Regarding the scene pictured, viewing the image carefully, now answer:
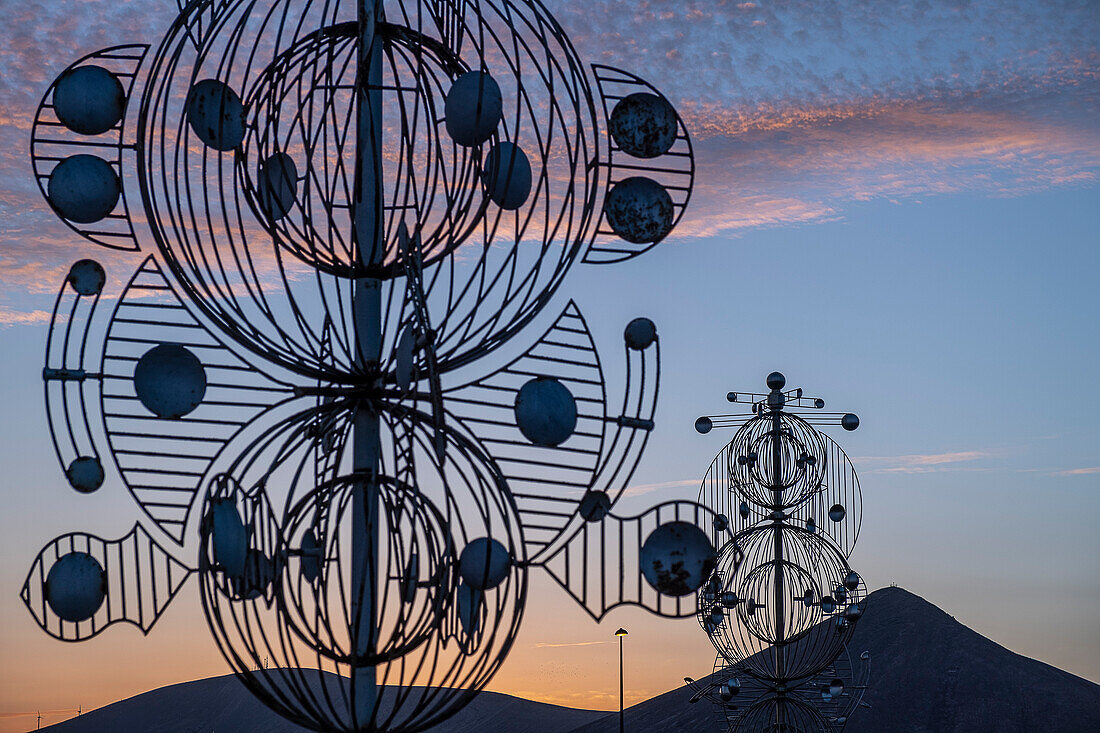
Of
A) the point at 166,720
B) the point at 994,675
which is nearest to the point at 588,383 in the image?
the point at 994,675

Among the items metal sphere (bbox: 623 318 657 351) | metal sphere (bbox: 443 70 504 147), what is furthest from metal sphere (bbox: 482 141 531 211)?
metal sphere (bbox: 623 318 657 351)

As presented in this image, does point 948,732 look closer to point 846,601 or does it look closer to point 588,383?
point 846,601

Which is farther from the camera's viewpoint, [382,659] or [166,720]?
[166,720]

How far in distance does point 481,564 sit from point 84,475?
225 centimetres

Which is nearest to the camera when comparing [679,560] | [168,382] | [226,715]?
[679,560]

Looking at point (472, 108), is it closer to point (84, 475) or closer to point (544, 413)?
point (544, 413)

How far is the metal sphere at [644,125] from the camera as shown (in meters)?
7.04

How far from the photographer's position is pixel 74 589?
6711 mm

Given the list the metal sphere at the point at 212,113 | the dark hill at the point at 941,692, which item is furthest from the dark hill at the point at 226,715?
the metal sphere at the point at 212,113

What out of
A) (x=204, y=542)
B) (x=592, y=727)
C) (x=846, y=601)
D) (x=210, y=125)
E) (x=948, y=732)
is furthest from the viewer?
(x=592, y=727)

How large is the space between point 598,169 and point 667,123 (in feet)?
1.48

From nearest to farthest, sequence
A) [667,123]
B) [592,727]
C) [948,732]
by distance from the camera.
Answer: [667,123], [948,732], [592,727]

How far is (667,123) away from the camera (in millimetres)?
7062

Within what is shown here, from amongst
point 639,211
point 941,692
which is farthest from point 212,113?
point 941,692
